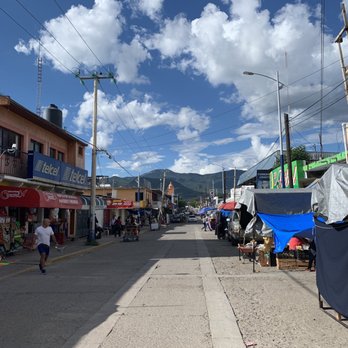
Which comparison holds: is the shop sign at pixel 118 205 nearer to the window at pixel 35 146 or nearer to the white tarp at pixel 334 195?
the window at pixel 35 146

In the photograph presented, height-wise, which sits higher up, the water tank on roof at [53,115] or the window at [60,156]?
the water tank on roof at [53,115]

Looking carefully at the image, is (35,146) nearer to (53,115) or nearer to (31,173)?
(31,173)

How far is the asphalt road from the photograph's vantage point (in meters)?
Answer: 6.31

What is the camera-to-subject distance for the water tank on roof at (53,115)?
30.9 metres

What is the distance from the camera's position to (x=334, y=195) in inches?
274

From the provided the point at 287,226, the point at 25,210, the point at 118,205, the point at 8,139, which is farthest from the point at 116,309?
the point at 118,205

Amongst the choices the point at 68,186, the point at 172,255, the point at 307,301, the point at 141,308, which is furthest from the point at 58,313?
the point at 68,186

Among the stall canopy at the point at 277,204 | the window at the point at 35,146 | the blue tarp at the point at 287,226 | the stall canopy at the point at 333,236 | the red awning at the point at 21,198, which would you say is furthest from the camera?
the window at the point at 35,146

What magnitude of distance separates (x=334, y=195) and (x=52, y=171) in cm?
1948

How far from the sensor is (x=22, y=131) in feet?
74.1

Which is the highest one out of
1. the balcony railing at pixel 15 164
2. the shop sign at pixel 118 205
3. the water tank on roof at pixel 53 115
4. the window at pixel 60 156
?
the water tank on roof at pixel 53 115

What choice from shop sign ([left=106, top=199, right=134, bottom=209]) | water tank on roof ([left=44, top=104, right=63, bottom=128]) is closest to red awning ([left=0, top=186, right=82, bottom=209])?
water tank on roof ([left=44, top=104, right=63, bottom=128])

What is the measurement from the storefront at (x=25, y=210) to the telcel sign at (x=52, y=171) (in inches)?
45.1

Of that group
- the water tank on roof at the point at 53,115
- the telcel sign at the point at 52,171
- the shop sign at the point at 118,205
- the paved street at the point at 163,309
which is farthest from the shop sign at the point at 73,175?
the paved street at the point at 163,309
